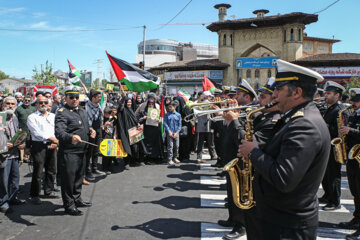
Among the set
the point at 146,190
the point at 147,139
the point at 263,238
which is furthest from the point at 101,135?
the point at 263,238

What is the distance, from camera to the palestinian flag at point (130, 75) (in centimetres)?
827

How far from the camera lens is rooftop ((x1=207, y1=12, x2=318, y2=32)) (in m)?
32.2

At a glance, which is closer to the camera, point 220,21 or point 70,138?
point 70,138

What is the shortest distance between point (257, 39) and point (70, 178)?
33833 millimetres

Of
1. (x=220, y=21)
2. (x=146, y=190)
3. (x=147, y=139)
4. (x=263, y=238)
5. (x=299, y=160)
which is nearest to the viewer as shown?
(x=299, y=160)

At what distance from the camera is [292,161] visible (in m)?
1.92

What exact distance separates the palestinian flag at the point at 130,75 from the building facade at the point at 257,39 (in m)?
26.8

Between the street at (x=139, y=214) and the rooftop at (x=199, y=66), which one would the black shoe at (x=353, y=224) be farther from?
the rooftop at (x=199, y=66)

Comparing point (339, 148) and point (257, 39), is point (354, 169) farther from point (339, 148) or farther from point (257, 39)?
point (257, 39)

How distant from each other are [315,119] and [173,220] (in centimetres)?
352

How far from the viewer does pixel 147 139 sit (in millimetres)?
9422

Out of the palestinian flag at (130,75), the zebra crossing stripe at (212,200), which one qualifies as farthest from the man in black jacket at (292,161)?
the palestinian flag at (130,75)

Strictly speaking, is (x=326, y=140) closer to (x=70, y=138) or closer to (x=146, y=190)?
(x=70, y=138)

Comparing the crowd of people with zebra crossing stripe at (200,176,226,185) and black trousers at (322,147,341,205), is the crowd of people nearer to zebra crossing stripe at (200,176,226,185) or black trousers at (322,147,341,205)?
black trousers at (322,147,341,205)
